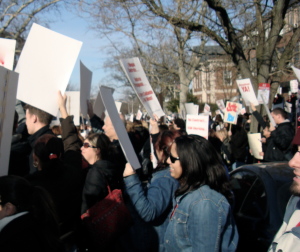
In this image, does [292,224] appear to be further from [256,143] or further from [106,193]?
[256,143]

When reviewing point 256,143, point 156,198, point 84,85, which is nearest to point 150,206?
point 156,198

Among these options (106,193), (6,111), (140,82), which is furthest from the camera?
(140,82)

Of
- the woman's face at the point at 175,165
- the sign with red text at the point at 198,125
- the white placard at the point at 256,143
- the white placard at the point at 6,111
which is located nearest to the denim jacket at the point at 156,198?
the woman's face at the point at 175,165

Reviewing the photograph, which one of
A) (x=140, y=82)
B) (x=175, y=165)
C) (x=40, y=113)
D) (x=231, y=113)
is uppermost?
(x=140, y=82)

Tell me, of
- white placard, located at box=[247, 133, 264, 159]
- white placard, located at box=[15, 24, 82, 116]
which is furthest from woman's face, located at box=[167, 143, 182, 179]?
white placard, located at box=[247, 133, 264, 159]

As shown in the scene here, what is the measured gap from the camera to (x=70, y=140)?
344 centimetres

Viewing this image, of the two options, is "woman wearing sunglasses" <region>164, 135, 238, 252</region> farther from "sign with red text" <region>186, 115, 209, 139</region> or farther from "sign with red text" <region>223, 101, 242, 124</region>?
"sign with red text" <region>223, 101, 242, 124</region>

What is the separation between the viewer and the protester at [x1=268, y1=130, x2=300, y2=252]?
2.00m

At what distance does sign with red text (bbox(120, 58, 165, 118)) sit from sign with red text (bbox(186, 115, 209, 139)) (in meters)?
1.92

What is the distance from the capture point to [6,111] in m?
2.42

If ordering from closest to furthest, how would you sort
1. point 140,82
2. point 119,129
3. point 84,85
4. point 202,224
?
point 202,224 < point 119,129 < point 84,85 < point 140,82

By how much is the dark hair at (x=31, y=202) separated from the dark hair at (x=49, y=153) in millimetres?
768

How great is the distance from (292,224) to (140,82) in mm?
2629

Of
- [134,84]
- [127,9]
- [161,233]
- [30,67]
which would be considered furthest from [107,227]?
[127,9]
